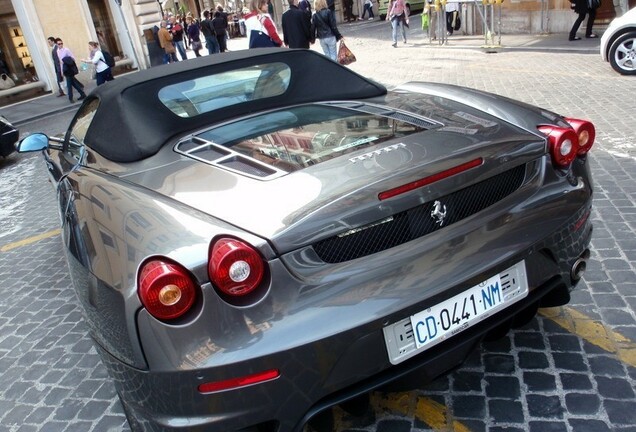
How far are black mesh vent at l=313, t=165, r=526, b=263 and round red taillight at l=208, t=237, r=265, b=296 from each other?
214 millimetres

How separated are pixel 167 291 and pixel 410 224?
0.83 metres

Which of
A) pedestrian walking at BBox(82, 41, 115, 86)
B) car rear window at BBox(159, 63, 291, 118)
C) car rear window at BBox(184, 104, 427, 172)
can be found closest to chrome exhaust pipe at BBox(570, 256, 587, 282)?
car rear window at BBox(184, 104, 427, 172)

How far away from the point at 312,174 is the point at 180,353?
745 millimetres

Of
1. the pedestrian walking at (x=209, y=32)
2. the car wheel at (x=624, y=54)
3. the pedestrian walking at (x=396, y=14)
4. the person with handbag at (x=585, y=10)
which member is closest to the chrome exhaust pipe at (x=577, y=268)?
the car wheel at (x=624, y=54)

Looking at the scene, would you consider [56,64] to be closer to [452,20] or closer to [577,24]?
[452,20]

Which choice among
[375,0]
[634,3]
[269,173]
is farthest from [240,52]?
[375,0]

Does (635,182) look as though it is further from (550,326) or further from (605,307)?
Answer: (550,326)

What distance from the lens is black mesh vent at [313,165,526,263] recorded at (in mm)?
1821

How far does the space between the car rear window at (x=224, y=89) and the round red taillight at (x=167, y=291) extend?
1.33m

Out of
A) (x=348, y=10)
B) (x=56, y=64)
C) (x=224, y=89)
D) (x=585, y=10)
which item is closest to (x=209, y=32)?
(x=56, y=64)

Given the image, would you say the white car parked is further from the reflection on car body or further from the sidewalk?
the reflection on car body

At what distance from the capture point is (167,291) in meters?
1.67

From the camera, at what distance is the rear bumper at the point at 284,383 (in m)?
1.69

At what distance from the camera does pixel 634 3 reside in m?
11.6
